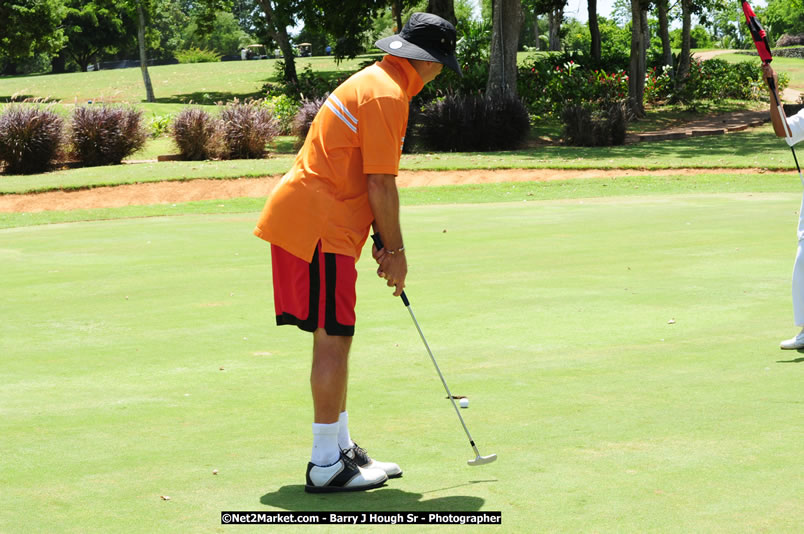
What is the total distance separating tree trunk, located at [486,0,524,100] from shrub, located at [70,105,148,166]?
11.7 m

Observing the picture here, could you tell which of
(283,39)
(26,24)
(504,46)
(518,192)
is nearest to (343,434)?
(518,192)

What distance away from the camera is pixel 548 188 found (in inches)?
854

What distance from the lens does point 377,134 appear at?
4.29m

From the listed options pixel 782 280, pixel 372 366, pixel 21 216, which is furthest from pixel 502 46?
pixel 372 366

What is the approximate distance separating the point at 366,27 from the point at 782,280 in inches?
1570

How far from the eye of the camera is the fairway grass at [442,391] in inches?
161

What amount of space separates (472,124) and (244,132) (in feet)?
22.9

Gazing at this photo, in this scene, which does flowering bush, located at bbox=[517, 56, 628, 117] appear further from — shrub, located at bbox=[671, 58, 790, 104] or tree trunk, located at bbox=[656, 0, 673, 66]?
tree trunk, located at bbox=[656, 0, 673, 66]

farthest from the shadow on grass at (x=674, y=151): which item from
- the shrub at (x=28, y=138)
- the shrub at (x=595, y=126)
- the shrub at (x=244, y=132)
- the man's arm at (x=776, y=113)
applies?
the man's arm at (x=776, y=113)

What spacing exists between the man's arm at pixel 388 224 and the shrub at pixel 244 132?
25.0 meters

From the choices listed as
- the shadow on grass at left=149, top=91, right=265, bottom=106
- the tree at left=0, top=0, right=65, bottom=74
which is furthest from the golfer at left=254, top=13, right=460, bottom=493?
the tree at left=0, top=0, right=65, bottom=74

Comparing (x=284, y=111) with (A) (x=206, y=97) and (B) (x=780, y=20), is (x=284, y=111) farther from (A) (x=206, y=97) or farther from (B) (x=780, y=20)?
(B) (x=780, y=20)

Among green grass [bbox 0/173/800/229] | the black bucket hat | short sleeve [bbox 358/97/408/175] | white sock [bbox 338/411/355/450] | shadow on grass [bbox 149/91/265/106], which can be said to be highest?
shadow on grass [bbox 149/91/265/106]

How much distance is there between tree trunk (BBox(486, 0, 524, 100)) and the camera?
33562 mm
